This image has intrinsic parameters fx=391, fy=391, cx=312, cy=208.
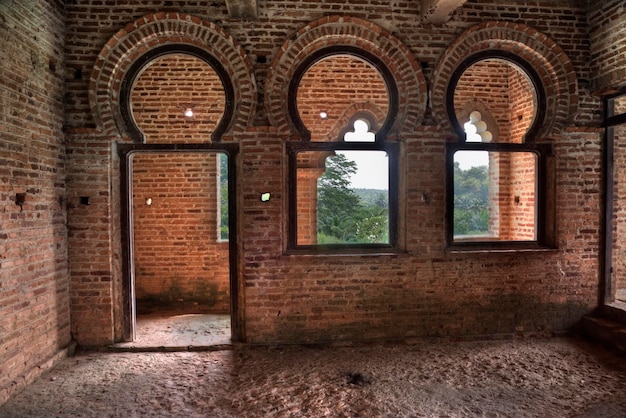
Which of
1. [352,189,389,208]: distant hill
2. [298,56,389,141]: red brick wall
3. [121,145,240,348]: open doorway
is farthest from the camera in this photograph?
[298,56,389,141]: red brick wall

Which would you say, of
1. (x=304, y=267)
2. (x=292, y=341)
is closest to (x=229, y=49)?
(x=304, y=267)

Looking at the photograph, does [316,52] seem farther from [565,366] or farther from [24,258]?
[565,366]

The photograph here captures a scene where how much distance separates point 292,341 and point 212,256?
3.41 m

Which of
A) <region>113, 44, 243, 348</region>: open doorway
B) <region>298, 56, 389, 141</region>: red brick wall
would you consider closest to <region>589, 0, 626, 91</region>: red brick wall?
<region>298, 56, 389, 141</region>: red brick wall

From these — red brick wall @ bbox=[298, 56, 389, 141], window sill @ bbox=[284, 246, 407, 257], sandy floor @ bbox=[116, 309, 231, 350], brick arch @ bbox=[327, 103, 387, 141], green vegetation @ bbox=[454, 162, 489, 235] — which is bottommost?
sandy floor @ bbox=[116, 309, 231, 350]

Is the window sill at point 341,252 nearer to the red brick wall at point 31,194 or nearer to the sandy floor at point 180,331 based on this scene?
the sandy floor at point 180,331

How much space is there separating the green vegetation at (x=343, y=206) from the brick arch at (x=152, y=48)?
3.12 metres

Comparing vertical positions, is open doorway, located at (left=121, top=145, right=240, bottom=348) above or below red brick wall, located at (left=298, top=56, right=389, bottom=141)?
below

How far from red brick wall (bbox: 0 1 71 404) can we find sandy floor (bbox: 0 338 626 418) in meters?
0.47

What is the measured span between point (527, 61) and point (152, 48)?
17.3 ft

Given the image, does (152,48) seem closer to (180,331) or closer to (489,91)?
(180,331)

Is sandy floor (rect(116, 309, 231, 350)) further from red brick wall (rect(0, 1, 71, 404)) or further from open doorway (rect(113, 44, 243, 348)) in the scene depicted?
red brick wall (rect(0, 1, 71, 404))

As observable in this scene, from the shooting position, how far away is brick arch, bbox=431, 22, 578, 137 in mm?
5438

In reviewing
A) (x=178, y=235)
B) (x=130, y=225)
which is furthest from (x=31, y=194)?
(x=178, y=235)
